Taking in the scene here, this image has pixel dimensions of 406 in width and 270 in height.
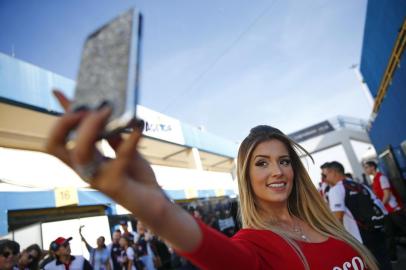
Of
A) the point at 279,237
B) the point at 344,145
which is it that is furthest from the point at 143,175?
the point at 344,145

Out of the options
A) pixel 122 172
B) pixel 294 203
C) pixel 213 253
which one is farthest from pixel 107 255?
pixel 122 172

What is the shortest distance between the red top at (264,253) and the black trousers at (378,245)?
7.53ft

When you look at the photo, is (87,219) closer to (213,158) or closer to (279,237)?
(279,237)

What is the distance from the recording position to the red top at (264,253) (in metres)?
0.74

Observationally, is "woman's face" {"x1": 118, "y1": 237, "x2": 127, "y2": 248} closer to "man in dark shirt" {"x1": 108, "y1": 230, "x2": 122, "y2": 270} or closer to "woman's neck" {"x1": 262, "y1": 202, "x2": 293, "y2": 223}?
"man in dark shirt" {"x1": 108, "y1": 230, "x2": 122, "y2": 270}

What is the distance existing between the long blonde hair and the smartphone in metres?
1.04

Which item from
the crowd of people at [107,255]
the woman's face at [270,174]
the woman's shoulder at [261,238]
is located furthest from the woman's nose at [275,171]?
the crowd of people at [107,255]

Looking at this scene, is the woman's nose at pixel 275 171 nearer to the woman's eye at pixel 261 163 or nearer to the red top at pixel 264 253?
the woman's eye at pixel 261 163

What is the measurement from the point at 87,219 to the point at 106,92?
30.2ft

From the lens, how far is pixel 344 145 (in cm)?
2223

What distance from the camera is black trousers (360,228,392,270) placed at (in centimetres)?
319

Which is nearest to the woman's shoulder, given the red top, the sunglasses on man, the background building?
the red top

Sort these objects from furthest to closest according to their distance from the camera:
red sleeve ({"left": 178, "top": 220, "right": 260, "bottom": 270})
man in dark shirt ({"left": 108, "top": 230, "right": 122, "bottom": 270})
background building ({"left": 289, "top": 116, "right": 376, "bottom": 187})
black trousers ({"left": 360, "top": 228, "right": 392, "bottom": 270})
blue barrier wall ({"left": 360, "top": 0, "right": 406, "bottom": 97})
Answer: background building ({"left": 289, "top": 116, "right": 376, "bottom": 187}) → man in dark shirt ({"left": 108, "top": 230, "right": 122, "bottom": 270}) → blue barrier wall ({"left": 360, "top": 0, "right": 406, "bottom": 97}) → black trousers ({"left": 360, "top": 228, "right": 392, "bottom": 270}) → red sleeve ({"left": 178, "top": 220, "right": 260, "bottom": 270})

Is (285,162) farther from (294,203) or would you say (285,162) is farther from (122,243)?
(122,243)
